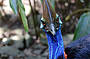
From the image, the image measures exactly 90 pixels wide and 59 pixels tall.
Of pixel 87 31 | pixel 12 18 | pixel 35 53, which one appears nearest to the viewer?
pixel 87 31

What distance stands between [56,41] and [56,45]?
4 cm

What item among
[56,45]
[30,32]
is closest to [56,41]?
[56,45]

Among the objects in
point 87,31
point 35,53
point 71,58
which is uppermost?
point 87,31

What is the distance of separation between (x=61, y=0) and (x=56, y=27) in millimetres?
1608

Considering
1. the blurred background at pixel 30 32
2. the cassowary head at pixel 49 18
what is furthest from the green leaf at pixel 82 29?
the cassowary head at pixel 49 18

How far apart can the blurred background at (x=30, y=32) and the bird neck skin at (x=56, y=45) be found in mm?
633

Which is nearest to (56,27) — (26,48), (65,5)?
(26,48)

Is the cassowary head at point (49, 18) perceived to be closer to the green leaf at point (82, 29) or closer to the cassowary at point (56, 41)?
the cassowary at point (56, 41)

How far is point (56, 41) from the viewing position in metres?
1.53

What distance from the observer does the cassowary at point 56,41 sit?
1.42 m

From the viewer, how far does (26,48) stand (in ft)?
8.27

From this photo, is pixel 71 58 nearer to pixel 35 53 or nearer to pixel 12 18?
pixel 35 53

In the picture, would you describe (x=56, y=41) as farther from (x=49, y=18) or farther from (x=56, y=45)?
(x=49, y=18)

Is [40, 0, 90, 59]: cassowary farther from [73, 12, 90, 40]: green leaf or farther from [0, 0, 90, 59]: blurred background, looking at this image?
[0, 0, 90, 59]: blurred background
